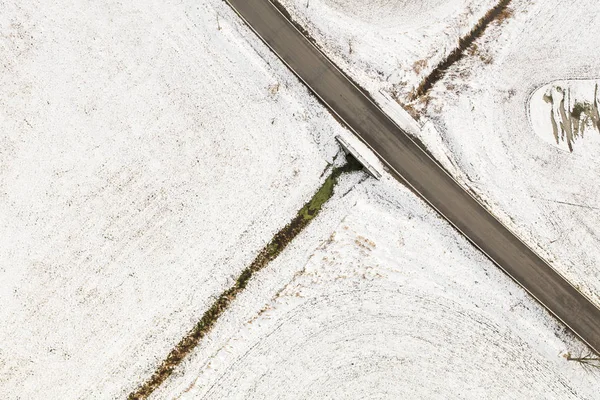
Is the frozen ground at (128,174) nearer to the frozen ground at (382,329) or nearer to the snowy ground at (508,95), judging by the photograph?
the frozen ground at (382,329)

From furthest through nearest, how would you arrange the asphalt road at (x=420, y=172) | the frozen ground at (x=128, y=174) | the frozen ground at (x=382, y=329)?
the asphalt road at (x=420, y=172) < the frozen ground at (x=128, y=174) < the frozen ground at (x=382, y=329)

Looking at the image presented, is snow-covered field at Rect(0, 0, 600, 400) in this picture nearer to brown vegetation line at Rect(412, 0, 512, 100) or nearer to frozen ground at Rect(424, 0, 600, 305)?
frozen ground at Rect(424, 0, 600, 305)

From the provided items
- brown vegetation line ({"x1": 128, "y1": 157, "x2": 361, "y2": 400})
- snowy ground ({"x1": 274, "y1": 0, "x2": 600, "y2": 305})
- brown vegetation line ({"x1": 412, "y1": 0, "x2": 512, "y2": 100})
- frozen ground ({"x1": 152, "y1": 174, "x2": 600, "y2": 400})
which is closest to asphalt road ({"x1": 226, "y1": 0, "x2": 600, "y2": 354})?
snowy ground ({"x1": 274, "y1": 0, "x2": 600, "y2": 305})

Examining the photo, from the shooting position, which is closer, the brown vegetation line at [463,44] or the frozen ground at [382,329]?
the frozen ground at [382,329]

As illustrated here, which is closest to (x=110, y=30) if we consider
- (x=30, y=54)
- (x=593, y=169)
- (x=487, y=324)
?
(x=30, y=54)

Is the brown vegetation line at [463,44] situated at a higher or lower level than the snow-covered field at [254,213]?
higher

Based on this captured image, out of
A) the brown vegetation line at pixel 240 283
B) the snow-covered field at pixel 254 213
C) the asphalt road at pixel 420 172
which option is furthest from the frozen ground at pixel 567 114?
the brown vegetation line at pixel 240 283
